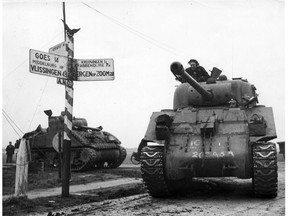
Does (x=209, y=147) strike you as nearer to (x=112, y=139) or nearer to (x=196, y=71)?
(x=196, y=71)

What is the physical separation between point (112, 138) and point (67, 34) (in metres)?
11.8

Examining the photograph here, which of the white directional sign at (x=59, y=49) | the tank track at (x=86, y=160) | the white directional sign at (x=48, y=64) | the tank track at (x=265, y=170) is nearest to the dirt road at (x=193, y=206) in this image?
the tank track at (x=265, y=170)

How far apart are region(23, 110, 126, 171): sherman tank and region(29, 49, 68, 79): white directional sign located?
934 centimetres

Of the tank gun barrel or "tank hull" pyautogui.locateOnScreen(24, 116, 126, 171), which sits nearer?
the tank gun barrel

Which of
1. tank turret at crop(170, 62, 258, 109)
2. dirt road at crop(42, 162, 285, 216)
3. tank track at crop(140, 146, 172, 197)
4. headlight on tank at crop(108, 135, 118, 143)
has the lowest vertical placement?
dirt road at crop(42, 162, 285, 216)

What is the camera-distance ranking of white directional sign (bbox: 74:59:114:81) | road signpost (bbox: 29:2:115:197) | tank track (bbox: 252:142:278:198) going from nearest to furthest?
tank track (bbox: 252:142:278:198) < road signpost (bbox: 29:2:115:197) < white directional sign (bbox: 74:59:114:81)

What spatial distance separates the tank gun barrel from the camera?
7.98m

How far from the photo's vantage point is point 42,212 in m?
6.70

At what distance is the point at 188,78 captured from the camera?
8.76 m

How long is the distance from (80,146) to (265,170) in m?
11.5

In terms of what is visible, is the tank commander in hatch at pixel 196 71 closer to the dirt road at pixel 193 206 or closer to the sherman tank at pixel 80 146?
the dirt road at pixel 193 206

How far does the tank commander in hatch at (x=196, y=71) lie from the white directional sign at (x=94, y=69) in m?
3.58

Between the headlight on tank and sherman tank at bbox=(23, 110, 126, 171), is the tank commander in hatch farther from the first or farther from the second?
the headlight on tank

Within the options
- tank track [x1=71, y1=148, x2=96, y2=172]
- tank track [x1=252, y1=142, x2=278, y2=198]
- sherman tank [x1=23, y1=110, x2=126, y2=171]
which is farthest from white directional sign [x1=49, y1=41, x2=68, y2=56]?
tank track [x1=71, y1=148, x2=96, y2=172]
